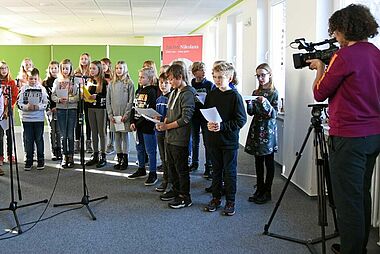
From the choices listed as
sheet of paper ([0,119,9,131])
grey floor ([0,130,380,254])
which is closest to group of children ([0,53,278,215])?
grey floor ([0,130,380,254])

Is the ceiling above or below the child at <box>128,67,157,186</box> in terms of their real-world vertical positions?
above

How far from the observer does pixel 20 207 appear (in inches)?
145

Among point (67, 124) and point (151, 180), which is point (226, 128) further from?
point (67, 124)

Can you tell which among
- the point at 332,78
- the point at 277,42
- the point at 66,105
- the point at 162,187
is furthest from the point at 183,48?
the point at 332,78

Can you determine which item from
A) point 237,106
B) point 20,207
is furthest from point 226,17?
point 20,207

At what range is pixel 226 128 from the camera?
134 inches

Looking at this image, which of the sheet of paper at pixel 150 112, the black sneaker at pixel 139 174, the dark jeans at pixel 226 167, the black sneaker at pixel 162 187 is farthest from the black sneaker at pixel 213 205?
the black sneaker at pixel 139 174

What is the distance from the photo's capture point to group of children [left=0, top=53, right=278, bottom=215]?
139 inches

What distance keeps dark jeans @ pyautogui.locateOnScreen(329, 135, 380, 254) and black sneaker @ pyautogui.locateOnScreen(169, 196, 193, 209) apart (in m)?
1.66

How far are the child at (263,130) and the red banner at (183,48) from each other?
5090mm

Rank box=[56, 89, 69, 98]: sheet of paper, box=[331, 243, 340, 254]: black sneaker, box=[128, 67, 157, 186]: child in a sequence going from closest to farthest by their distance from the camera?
1. box=[331, 243, 340, 254]: black sneaker
2. box=[128, 67, 157, 186]: child
3. box=[56, 89, 69, 98]: sheet of paper

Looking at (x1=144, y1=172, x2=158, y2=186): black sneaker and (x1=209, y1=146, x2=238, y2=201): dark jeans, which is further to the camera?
(x1=144, y1=172, x2=158, y2=186): black sneaker

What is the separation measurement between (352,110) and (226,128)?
129 centimetres

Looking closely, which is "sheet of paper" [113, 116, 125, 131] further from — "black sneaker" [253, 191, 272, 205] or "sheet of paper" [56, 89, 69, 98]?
"black sneaker" [253, 191, 272, 205]
